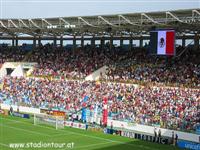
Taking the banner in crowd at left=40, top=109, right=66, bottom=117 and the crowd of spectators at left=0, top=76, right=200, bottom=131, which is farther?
the banner in crowd at left=40, top=109, right=66, bottom=117

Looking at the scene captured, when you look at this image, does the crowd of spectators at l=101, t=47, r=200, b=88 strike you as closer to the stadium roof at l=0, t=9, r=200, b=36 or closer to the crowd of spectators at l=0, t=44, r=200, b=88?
the crowd of spectators at l=0, t=44, r=200, b=88

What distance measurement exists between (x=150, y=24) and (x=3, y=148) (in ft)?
67.6

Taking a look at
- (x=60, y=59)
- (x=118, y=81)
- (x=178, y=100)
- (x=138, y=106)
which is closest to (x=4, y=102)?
(x=60, y=59)

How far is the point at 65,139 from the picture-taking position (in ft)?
112

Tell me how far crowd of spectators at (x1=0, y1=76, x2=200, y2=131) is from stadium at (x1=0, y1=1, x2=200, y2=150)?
94 millimetres

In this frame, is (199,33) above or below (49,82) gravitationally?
above

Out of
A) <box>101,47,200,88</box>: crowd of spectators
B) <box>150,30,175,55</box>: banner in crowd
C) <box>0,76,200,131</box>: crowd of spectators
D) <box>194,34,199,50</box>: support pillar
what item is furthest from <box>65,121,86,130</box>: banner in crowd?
<box>194,34,199,50</box>: support pillar

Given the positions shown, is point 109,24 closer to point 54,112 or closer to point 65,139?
point 54,112

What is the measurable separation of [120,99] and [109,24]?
8.46 metres

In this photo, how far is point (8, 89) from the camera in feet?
183


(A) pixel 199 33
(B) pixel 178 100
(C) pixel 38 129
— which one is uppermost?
(A) pixel 199 33

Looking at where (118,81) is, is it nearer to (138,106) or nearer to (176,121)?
(138,106)

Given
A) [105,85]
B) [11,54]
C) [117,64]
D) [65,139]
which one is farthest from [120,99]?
[11,54]

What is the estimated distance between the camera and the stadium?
34625mm
